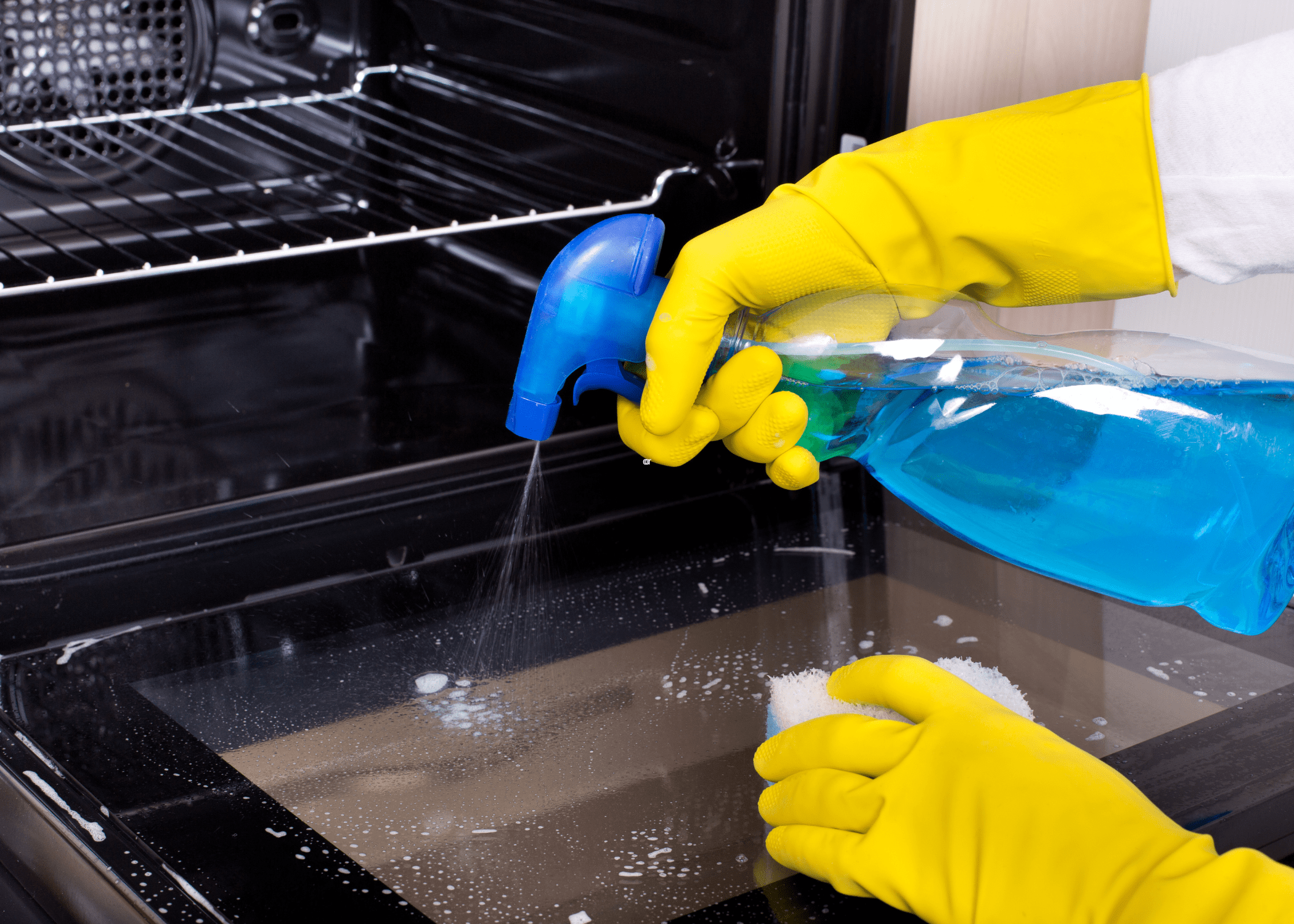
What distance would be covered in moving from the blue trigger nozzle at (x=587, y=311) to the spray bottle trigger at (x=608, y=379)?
0.04 ft

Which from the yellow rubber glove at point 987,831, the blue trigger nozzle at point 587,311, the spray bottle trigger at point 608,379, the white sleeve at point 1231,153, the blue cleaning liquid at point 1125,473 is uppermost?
the white sleeve at point 1231,153

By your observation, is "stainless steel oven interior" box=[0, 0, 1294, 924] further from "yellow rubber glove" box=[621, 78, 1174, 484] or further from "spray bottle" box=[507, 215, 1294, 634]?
"yellow rubber glove" box=[621, 78, 1174, 484]

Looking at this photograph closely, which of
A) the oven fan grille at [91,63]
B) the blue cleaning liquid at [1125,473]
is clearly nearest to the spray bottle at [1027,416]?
the blue cleaning liquid at [1125,473]

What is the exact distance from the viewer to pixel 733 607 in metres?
0.92

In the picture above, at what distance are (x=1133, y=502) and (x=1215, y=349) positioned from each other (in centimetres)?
20

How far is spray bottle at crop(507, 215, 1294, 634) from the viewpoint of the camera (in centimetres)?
72

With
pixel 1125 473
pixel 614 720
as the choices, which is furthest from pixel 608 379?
pixel 1125 473

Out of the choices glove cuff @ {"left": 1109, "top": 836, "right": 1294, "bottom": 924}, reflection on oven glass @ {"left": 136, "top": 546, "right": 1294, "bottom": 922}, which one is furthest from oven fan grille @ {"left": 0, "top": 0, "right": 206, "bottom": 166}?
glove cuff @ {"left": 1109, "top": 836, "right": 1294, "bottom": 924}

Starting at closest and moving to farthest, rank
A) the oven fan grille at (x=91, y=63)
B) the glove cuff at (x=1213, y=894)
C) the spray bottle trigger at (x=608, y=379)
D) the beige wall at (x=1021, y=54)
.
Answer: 1. the glove cuff at (x=1213, y=894)
2. the spray bottle trigger at (x=608, y=379)
3. the beige wall at (x=1021, y=54)
4. the oven fan grille at (x=91, y=63)

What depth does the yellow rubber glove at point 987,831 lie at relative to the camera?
0.56 m

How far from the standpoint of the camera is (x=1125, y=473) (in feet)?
2.41

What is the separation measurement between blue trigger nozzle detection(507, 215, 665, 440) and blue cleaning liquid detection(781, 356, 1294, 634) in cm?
12

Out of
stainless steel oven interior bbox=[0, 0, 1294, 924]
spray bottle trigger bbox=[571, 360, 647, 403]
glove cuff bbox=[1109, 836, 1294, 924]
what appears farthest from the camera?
spray bottle trigger bbox=[571, 360, 647, 403]

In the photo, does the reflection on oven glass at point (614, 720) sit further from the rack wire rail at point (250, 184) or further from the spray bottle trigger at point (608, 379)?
the rack wire rail at point (250, 184)
